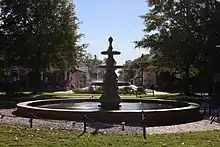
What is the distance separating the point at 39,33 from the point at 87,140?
32.7 metres

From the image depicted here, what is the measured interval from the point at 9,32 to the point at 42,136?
111 ft

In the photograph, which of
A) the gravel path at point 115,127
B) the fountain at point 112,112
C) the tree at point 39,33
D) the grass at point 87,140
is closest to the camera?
the grass at point 87,140

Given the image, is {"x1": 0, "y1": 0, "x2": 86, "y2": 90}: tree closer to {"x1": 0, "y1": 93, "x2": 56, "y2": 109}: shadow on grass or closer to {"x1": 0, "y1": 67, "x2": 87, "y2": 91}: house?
{"x1": 0, "y1": 93, "x2": 56, "y2": 109}: shadow on grass

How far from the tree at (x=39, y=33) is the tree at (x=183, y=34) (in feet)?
32.9

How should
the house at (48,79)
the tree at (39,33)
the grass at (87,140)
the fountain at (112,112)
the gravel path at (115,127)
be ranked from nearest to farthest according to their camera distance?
the grass at (87,140) → the gravel path at (115,127) → the fountain at (112,112) → the tree at (39,33) → the house at (48,79)

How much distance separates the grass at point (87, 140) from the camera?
32.3 ft

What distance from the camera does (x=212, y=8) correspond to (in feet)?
141

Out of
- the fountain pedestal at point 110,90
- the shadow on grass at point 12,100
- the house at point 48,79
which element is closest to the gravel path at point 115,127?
the fountain pedestal at point 110,90

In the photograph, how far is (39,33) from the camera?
41.8 m

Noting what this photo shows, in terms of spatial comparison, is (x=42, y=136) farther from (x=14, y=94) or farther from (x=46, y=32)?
(x=46, y=32)

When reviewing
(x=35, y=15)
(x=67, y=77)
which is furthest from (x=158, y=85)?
(x=35, y=15)

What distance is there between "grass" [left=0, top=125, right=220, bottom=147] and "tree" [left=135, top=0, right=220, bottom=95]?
3069 cm

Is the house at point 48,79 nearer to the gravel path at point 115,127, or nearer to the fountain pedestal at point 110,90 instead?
the fountain pedestal at point 110,90

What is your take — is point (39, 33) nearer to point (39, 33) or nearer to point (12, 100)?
point (39, 33)
